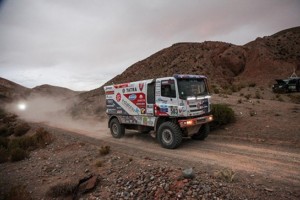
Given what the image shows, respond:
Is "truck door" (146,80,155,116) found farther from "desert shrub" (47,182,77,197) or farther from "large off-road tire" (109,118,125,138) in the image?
"desert shrub" (47,182,77,197)

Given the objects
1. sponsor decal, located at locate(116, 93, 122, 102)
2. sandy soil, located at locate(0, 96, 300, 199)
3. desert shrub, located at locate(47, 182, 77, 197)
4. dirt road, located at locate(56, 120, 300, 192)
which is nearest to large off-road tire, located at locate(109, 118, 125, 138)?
sandy soil, located at locate(0, 96, 300, 199)

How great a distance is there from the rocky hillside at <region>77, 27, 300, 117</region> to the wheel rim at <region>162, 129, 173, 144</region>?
26.1 m

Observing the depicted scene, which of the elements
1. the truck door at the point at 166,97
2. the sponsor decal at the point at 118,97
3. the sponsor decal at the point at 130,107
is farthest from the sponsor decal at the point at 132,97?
the truck door at the point at 166,97

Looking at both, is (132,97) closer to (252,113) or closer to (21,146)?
(21,146)

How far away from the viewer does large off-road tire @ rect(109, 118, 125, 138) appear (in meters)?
14.3

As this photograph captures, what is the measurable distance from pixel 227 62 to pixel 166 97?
134ft

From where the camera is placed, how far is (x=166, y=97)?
35.9 feet

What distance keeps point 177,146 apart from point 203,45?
50.9 metres

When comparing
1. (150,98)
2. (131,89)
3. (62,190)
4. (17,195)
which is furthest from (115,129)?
(17,195)

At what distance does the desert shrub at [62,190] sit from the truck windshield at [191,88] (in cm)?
546

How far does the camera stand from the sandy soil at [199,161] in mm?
6684

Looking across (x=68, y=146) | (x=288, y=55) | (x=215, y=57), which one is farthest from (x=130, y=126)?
(x=288, y=55)

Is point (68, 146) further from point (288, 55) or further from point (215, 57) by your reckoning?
point (288, 55)

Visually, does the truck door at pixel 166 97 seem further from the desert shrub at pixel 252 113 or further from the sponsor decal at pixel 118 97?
the desert shrub at pixel 252 113
